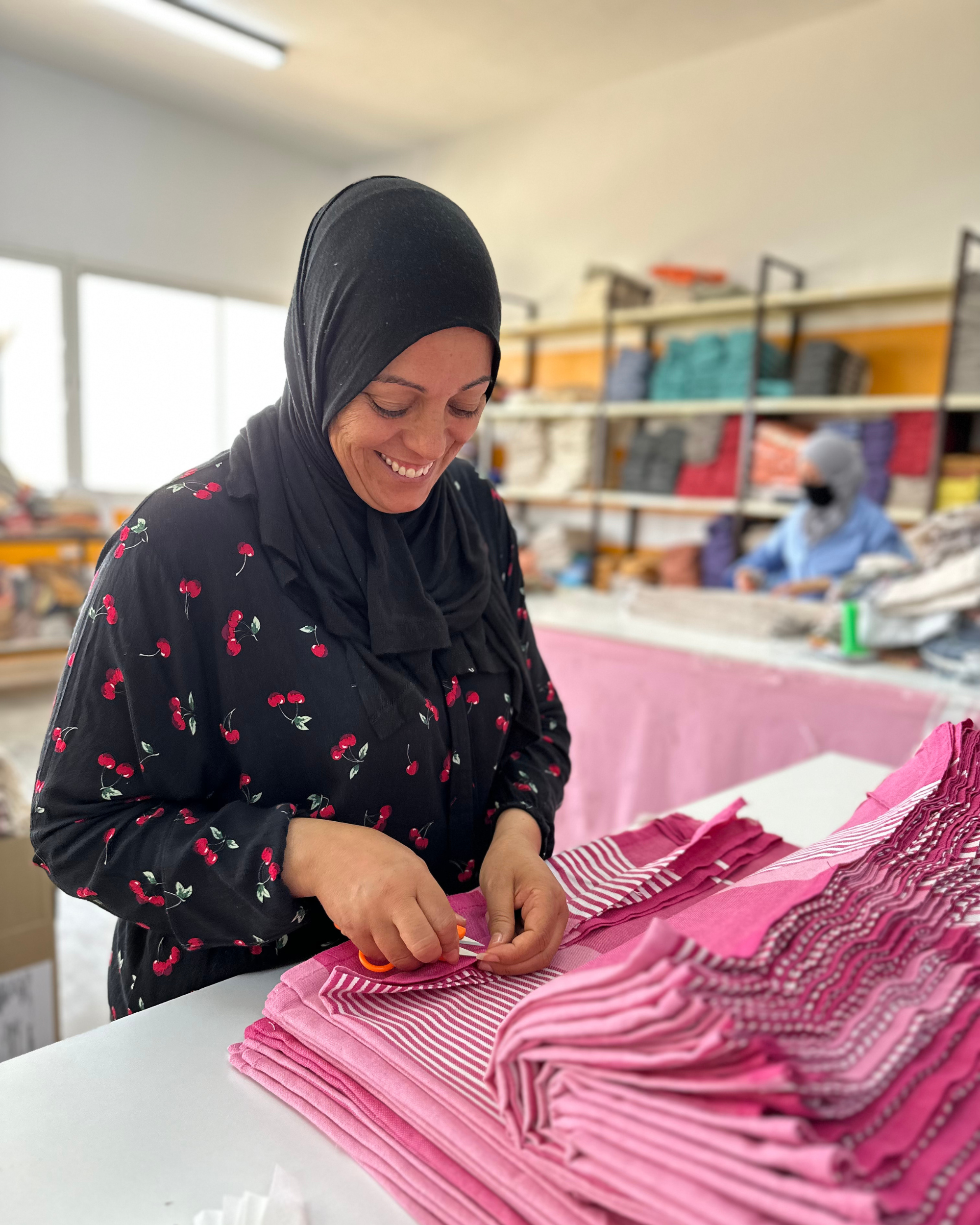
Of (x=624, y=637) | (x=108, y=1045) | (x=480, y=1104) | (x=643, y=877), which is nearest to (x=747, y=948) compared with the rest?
(x=480, y=1104)

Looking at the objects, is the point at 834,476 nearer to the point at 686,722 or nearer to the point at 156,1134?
the point at 686,722

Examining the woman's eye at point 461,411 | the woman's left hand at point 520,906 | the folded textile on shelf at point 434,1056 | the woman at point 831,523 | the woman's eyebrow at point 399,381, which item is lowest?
the folded textile on shelf at point 434,1056

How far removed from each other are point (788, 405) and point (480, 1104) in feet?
13.6

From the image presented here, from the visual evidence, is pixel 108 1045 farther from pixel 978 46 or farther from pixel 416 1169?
pixel 978 46

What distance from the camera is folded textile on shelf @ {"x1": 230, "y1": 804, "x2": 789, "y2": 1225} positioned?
495 millimetres

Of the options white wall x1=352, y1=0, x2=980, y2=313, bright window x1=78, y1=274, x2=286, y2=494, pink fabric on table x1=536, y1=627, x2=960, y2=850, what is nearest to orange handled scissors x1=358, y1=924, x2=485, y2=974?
pink fabric on table x1=536, y1=627, x2=960, y2=850

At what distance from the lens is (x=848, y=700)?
209cm

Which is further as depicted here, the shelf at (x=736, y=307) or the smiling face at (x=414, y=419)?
the shelf at (x=736, y=307)

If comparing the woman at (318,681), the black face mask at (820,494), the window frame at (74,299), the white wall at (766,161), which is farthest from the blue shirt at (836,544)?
the window frame at (74,299)

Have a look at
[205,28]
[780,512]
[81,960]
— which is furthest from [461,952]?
[205,28]

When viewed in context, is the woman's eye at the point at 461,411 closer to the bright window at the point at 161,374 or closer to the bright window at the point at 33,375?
the bright window at the point at 161,374

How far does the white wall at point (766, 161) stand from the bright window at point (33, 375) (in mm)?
2755

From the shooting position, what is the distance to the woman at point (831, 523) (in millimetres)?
3375

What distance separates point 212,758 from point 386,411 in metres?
0.34
